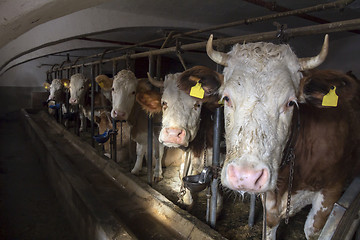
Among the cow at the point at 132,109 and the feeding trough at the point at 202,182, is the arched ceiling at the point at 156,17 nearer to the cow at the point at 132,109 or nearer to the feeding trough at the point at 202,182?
the cow at the point at 132,109

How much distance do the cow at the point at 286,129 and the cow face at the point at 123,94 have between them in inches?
95.6

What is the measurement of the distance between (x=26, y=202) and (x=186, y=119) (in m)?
3.02

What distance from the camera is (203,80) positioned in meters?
2.20

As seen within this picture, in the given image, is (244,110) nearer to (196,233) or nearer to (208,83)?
(208,83)

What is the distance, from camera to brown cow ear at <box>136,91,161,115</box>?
351 cm

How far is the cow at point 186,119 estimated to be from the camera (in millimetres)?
2818

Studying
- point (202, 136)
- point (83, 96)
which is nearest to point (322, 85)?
point (202, 136)

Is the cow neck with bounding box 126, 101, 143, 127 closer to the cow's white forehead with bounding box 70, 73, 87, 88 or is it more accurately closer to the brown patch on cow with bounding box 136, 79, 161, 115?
the brown patch on cow with bounding box 136, 79, 161, 115

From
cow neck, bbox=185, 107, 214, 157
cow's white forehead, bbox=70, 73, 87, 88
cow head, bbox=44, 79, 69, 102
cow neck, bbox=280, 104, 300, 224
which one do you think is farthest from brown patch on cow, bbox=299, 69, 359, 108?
cow head, bbox=44, 79, 69, 102

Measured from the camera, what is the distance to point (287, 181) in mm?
2213

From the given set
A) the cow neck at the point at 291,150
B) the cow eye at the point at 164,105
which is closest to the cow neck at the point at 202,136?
the cow eye at the point at 164,105

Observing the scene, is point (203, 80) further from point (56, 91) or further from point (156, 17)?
point (56, 91)

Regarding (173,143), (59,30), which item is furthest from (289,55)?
(59,30)

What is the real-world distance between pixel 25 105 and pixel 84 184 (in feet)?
42.7
